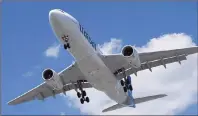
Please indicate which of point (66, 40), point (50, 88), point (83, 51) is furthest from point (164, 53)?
point (50, 88)

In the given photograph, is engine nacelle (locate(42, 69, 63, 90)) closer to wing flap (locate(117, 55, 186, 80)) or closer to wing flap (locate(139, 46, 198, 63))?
wing flap (locate(117, 55, 186, 80))

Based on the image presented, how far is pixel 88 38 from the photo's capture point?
24719 millimetres

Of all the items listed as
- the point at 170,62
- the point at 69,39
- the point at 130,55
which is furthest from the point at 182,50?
the point at 69,39

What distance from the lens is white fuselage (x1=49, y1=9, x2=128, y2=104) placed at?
877 inches

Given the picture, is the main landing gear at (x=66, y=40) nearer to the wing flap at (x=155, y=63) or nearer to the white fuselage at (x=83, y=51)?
the white fuselage at (x=83, y=51)

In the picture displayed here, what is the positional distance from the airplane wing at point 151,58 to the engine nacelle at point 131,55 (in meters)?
0.27

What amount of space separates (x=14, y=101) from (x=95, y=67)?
8520 mm

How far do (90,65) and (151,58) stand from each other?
16.1 feet

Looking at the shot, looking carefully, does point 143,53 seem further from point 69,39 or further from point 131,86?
point 69,39

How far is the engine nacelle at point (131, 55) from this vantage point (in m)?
24.9

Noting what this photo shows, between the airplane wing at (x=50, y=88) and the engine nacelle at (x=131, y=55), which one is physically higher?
the engine nacelle at (x=131, y=55)

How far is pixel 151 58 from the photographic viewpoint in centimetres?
2692

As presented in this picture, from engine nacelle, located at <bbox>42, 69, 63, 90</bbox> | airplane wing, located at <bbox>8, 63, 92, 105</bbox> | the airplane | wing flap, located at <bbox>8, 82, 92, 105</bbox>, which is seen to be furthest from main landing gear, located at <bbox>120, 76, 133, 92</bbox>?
engine nacelle, located at <bbox>42, 69, 63, 90</bbox>

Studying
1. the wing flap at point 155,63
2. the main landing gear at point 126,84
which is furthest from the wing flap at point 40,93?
the main landing gear at point 126,84
